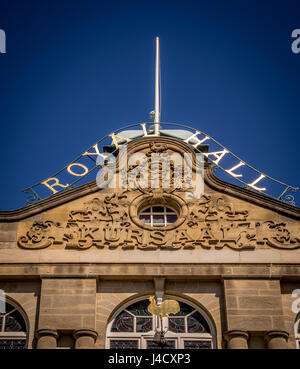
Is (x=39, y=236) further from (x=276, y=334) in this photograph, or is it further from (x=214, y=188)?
(x=276, y=334)

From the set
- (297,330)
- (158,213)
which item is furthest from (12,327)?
(297,330)

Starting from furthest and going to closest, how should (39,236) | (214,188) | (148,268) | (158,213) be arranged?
(214,188)
(158,213)
(39,236)
(148,268)

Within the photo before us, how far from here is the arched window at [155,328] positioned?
Answer: 72.8 ft

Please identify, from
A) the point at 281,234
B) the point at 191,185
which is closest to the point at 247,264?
the point at 281,234

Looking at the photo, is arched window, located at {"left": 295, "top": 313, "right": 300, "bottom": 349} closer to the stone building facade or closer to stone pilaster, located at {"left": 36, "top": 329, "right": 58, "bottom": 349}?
the stone building facade

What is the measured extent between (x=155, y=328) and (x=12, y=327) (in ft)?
12.7

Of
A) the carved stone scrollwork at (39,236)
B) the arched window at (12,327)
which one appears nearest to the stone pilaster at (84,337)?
the arched window at (12,327)

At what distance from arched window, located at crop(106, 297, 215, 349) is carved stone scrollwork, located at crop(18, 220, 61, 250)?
115 inches

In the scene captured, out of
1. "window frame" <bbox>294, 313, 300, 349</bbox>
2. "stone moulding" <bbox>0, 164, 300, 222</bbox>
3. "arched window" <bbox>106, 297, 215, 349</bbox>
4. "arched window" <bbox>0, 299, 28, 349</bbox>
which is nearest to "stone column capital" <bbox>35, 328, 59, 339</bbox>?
"arched window" <bbox>0, 299, 28, 349</bbox>

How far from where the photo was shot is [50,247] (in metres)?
23.6

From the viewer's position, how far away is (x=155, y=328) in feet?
73.1

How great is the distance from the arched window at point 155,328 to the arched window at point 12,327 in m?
2.30

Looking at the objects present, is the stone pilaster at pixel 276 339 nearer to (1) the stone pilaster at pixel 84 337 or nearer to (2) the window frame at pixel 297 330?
(2) the window frame at pixel 297 330

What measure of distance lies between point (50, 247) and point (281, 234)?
260 inches
